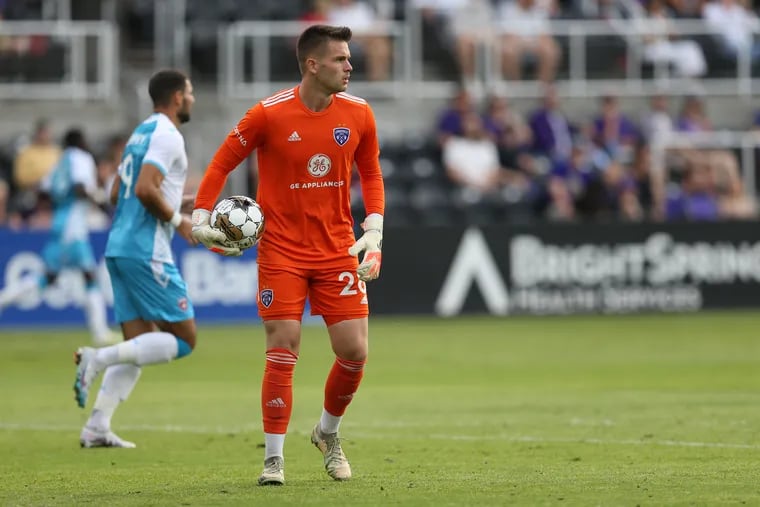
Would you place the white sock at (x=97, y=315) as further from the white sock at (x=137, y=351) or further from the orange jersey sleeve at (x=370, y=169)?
the orange jersey sleeve at (x=370, y=169)

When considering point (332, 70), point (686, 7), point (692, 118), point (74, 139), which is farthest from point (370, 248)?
point (686, 7)

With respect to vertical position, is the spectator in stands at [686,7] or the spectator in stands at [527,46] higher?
the spectator in stands at [686,7]

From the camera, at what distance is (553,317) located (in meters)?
22.1

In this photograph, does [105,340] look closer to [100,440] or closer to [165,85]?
[100,440]

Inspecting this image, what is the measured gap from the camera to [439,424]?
442 inches

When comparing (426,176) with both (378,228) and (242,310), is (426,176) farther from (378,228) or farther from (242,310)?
(378,228)

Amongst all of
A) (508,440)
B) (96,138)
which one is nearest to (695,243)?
(96,138)

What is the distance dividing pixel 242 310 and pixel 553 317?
455cm

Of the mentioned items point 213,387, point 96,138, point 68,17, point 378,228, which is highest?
point 68,17

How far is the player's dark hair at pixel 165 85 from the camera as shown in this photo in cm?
1023

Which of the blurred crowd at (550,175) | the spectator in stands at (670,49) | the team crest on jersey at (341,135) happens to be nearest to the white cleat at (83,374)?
the team crest on jersey at (341,135)

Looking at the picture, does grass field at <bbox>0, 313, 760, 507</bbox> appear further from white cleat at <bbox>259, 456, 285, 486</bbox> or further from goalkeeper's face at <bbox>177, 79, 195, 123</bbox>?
goalkeeper's face at <bbox>177, 79, 195, 123</bbox>

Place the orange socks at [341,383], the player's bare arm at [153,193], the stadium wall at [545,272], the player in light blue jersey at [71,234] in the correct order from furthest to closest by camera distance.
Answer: the stadium wall at [545,272]
the player in light blue jersey at [71,234]
the player's bare arm at [153,193]
the orange socks at [341,383]

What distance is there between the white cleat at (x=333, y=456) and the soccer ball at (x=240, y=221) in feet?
3.84
